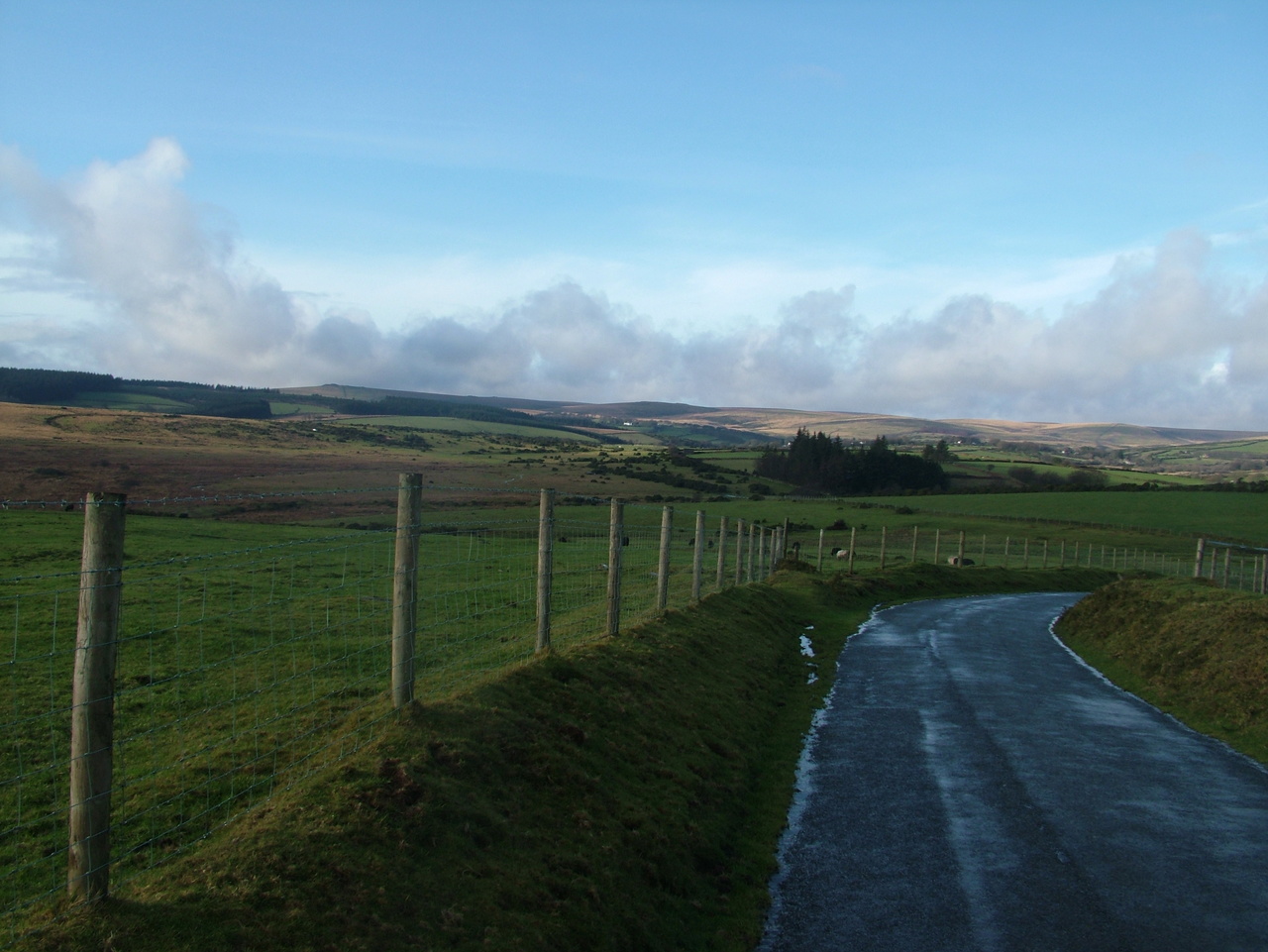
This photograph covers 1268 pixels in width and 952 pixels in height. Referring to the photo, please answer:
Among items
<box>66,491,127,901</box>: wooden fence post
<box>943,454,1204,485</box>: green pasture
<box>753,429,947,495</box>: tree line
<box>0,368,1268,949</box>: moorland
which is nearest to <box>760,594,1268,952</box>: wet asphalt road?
<box>0,368,1268,949</box>: moorland

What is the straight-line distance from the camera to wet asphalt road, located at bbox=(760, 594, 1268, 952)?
6992 millimetres

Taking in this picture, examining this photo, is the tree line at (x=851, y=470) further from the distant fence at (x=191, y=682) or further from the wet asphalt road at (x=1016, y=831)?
the wet asphalt road at (x=1016, y=831)

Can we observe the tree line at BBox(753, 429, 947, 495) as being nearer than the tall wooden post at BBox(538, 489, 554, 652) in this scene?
No

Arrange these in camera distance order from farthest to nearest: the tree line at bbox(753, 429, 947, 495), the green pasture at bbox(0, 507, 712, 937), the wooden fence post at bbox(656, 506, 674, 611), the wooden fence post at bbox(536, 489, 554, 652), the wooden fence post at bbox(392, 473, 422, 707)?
the tree line at bbox(753, 429, 947, 495) → the wooden fence post at bbox(656, 506, 674, 611) → the wooden fence post at bbox(536, 489, 554, 652) → the wooden fence post at bbox(392, 473, 422, 707) → the green pasture at bbox(0, 507, 712, 937)

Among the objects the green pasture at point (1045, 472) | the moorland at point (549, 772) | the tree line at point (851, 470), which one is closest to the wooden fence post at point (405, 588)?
the moorland at point (549, 772)

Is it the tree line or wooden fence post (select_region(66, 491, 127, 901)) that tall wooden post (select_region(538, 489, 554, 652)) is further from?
the tree line

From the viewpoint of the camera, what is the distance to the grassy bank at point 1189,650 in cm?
1426

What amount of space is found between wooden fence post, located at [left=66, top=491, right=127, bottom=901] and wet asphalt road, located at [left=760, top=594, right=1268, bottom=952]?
4419 mm

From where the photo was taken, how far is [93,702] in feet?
15.6

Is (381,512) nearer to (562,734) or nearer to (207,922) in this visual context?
(562,734)

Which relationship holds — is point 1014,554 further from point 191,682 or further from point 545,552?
point 191,682

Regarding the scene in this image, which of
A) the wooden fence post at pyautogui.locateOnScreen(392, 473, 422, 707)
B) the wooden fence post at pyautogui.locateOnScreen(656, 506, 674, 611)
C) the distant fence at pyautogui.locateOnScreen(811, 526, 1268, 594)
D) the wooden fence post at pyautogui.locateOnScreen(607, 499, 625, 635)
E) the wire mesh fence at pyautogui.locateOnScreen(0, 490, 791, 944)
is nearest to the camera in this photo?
the wire mesh fence at pyautogui.locateOnScreen(0, 490, 791, 944)

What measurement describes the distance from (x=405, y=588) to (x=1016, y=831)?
20.4 feet

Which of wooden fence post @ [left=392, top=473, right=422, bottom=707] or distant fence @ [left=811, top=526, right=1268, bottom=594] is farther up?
wooden fence post @ [left=392, top=473, right=422, bottom=707]
